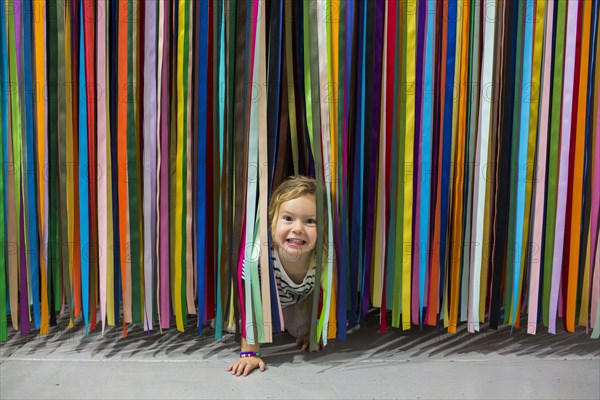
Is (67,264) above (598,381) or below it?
above

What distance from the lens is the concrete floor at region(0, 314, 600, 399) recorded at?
162 centimetres

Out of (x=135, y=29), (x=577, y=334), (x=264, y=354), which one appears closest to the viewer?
(x=135, y=29)

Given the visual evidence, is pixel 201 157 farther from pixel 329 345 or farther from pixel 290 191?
pixel 329 345

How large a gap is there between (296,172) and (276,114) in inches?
6.7

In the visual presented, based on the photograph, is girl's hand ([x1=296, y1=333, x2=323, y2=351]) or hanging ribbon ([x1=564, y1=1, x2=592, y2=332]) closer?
hanging ribbon ([x1=564, y1=1, x2=592, y2=332])

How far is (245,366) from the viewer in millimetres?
1718

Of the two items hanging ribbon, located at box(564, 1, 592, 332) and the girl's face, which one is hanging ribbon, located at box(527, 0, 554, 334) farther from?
the girl's face

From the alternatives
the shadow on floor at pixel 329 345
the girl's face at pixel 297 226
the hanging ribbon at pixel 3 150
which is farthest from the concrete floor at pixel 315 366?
the girl's face at pixel 297 226

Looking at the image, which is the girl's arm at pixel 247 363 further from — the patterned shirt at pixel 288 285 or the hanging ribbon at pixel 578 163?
the hanging ribbon at pixel 578 163

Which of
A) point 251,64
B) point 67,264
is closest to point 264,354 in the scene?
point 67,264

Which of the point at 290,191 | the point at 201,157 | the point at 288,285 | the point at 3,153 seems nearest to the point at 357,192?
the point at 290,191

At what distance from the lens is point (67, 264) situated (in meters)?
1.77

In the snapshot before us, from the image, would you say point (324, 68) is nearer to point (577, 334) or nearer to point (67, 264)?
point (67, 264)

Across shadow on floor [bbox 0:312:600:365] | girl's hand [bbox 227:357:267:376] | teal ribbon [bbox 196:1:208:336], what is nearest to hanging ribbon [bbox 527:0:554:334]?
shadow on floor [bbox 0:312:600:365]
